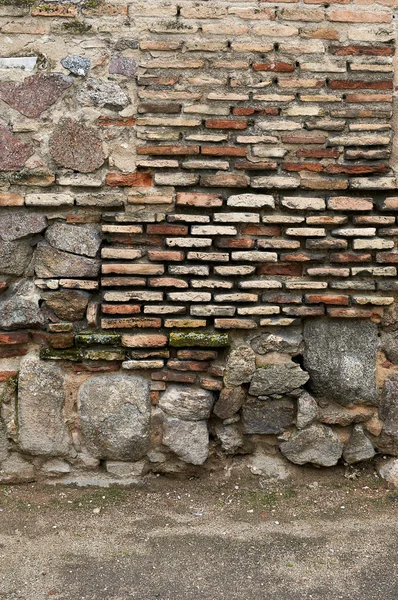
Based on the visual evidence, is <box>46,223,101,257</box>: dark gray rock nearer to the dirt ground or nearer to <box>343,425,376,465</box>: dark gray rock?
the dirt ground

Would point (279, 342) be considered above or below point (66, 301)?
below

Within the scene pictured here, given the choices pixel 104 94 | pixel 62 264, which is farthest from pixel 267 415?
pixel 104 94

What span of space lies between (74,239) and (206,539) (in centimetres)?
160

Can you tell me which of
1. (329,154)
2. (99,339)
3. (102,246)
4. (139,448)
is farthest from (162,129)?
(139,448)

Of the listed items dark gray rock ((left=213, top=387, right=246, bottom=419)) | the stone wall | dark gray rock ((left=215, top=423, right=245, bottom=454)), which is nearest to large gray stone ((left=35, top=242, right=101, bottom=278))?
the stone wall

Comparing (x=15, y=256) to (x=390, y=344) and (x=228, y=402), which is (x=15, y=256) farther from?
(x=390, y=344)

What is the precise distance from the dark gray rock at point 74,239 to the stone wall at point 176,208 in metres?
0.01

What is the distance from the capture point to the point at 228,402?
3.25 metres

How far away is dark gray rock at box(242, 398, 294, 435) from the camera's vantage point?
10.7ft

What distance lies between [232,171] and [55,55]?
109cm

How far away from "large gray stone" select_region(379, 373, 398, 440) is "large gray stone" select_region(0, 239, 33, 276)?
201 cm

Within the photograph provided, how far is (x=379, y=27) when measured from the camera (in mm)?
3262

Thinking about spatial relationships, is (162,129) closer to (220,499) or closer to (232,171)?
(232,171)

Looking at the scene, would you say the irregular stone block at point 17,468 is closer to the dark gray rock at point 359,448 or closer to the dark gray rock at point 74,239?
the dark gray rock at point 74,239
